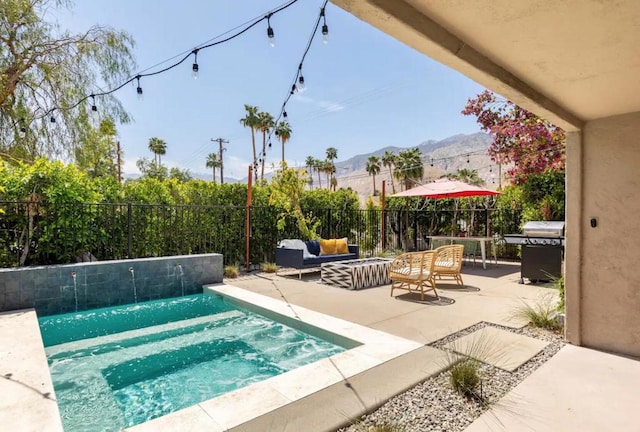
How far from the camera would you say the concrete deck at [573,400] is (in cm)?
221

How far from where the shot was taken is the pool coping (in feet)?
7.24

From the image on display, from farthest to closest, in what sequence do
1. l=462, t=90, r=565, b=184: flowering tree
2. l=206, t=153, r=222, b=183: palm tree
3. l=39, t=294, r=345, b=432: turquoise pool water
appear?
l=206, t=153, r=222, b=183: palm tree < l=462, t=90, r=565, b=184: flowering tree < l=39, t=294, r=345, b=432: turquoise pool water

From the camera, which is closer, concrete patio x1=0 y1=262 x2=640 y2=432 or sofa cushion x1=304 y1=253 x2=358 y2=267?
concrete patio x1=0 y1=262 x2=640 y2=432

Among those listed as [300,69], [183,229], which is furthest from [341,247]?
[300,69]

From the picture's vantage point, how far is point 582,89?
2795 millimetres

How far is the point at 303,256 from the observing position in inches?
293

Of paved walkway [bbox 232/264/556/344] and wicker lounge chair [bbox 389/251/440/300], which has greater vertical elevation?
wicker lounge chair [bbox 389/251/440/300]

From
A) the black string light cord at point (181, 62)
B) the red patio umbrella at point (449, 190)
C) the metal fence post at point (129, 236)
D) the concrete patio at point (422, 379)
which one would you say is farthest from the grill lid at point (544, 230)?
the metal fence post at point (129, 236)

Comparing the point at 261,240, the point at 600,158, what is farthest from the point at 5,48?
the point at 600,158

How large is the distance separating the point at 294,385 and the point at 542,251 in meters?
5.67

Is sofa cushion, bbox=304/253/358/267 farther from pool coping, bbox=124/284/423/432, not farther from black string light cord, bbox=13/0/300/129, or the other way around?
black string light cord, bbox=13/0/300/129

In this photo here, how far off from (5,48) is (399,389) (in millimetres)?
9473

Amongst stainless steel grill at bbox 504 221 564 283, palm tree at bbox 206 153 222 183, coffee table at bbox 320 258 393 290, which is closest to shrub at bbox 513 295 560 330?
stainless steel grill at bbox 504 221 564 283

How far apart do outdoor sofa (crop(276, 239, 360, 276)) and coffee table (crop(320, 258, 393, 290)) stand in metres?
0.54
